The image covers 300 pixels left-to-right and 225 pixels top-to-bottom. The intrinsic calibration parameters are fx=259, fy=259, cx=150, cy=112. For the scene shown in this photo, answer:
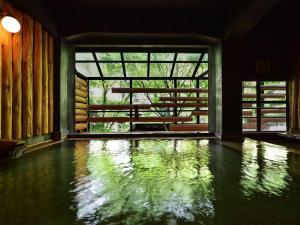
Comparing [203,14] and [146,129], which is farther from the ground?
[203,14]

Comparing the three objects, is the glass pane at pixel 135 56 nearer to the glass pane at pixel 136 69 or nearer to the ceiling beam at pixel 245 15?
the glass pane at pixel 136 69

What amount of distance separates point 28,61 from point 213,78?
500 centimetres

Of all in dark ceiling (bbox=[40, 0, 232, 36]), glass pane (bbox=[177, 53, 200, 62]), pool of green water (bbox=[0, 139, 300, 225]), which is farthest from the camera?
glass pane (bbox=[177, 53, 200, 62])

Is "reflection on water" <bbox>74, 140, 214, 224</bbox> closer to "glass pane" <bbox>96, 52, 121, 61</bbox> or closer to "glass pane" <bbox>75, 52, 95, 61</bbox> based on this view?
"glass pane" <bbox>96, 52, 121, 61</bbox>

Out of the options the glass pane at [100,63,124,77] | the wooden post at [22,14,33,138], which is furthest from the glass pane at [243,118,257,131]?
the wooden post at [22,14,33,138]

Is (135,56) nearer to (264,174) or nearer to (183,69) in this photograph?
(183,69)

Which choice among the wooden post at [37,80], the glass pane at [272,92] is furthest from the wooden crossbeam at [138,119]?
the wooden post at [37,80]

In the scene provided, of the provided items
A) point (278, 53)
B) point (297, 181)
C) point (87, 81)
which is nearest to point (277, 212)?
point (297, 181)

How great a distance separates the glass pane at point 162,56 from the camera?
9345 mm

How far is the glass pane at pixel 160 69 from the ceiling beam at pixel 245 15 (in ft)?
11.4

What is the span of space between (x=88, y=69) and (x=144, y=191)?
8472 mm

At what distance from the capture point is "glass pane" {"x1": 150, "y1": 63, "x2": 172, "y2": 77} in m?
9.87

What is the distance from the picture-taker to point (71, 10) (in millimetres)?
6656

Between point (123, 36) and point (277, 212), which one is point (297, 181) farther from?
point (123, 36)
